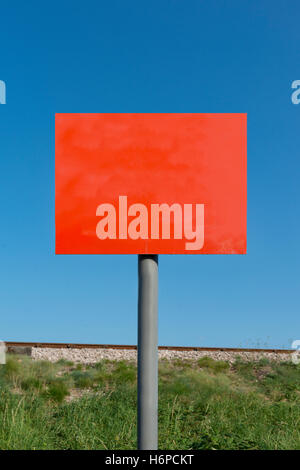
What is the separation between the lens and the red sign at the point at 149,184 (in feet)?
13.6

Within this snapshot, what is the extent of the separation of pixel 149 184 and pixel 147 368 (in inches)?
61.8

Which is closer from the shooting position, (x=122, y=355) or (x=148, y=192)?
(x=148, y=192)

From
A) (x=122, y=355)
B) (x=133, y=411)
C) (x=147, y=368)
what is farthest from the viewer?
(x=122, y=355)

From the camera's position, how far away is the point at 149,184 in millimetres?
4164

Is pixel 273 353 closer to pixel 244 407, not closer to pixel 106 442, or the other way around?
pixel 244 407

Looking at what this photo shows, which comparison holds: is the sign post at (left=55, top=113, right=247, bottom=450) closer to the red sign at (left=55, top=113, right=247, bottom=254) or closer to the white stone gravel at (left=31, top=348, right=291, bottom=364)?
the red sign at (left=55, top=113, right=247, bottom=254)

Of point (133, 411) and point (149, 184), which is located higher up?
point (149, 184)

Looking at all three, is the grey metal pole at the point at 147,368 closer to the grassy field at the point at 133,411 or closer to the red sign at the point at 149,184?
the red sign at the point at 149,184

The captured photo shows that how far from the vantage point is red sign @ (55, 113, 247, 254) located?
413 centimetres

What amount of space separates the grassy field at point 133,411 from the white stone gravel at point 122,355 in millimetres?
1778

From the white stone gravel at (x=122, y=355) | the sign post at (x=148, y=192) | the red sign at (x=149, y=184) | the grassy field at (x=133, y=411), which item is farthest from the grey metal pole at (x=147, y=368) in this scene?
the white stone gravel at (x=122, y=355)

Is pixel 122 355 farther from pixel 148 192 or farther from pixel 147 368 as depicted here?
pixel 148 192

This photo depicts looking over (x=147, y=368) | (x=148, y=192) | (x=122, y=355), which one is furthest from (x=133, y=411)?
(x=122, y=355)
